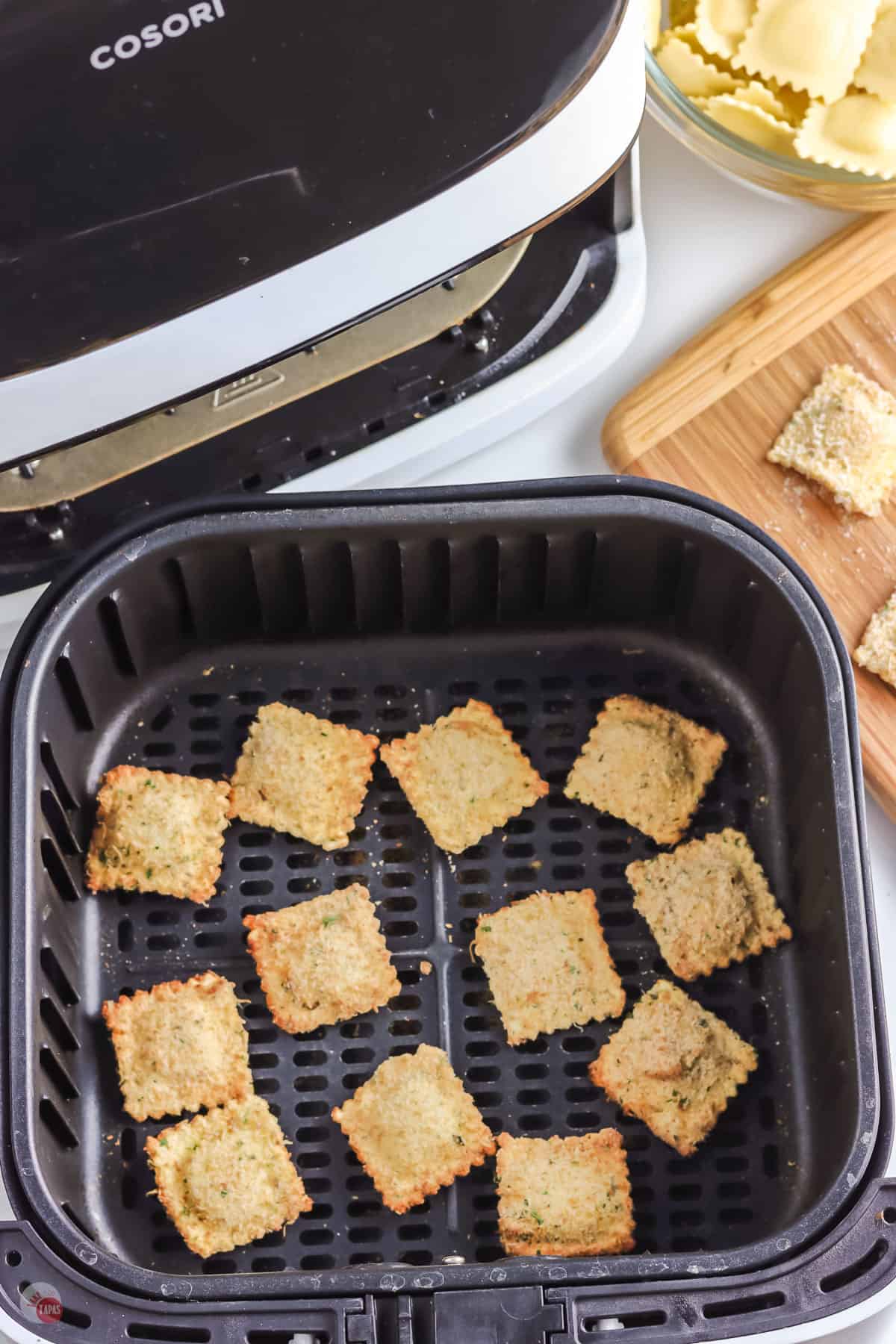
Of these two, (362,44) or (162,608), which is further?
(162,608)

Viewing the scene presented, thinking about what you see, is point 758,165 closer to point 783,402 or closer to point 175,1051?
point 783,402

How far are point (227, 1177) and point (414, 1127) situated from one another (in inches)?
4.9

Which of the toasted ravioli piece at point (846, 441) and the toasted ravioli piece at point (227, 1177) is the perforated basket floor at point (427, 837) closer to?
the toasted ravioli piece at point (227, 1177)

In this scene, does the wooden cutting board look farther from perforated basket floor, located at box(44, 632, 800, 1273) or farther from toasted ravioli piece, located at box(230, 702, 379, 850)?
toasted ravioli piece, located at box(230, 702, 379, 850)

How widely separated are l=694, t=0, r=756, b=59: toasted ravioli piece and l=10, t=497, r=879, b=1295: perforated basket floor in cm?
38

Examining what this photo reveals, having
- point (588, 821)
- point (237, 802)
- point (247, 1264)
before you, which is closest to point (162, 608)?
point (237, 802)

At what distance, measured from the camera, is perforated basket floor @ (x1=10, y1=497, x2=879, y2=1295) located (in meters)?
0.96

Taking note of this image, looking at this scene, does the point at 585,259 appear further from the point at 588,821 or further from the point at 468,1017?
the point at 468,1017

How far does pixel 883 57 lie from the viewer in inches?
42.6

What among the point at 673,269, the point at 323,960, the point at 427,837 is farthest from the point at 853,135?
the point at 323,960

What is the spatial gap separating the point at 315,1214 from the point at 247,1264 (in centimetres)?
5

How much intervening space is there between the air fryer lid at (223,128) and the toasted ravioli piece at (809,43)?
373 millimetres

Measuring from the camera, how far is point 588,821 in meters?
1.07

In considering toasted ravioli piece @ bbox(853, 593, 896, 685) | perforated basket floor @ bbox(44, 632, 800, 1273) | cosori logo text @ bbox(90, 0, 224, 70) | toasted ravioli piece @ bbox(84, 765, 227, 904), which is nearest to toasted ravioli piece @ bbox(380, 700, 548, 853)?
perforated basket floor @ bbox(44, 632, 800, 1273)
